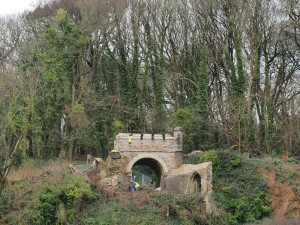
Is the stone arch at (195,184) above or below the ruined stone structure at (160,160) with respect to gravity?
below

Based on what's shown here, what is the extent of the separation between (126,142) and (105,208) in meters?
5.27

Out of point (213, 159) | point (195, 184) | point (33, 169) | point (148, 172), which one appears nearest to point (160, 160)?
point (195, 184)

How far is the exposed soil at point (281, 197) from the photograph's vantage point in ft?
97.8

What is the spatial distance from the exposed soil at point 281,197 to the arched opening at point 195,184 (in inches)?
147

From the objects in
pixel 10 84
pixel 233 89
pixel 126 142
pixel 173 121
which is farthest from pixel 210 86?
pixel 10 84

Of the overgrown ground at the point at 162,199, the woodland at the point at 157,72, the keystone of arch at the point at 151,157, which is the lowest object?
the overgrown ground at the point at 162,199

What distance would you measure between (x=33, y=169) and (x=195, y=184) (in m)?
9.05

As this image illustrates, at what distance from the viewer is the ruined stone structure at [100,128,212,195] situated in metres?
30.5

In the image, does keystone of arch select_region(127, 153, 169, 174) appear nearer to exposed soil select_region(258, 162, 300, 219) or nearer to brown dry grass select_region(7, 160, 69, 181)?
brown dry grass select_region(7, 160, 69, 181)

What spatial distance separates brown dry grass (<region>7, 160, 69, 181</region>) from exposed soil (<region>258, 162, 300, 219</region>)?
1097 cm

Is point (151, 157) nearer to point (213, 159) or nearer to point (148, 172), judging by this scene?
point (213, 159)

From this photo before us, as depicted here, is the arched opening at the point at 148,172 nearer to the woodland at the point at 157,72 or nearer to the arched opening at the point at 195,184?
the arched opening at the point at 195,184

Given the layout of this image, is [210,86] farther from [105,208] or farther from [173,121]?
[105,208]

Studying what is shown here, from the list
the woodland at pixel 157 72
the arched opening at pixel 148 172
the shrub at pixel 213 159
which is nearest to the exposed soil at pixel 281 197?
the shrub at pixel 213 159
